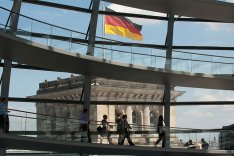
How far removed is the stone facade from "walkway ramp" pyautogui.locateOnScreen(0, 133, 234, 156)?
1527 mm

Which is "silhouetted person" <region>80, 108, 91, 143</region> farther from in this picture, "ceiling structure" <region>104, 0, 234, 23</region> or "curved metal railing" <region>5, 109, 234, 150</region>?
"ceiling structure" <region>104, 0, 234, 23</region>

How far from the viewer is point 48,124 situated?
23344 mm

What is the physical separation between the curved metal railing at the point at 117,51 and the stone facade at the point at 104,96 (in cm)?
307

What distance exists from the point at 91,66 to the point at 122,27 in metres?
5.68

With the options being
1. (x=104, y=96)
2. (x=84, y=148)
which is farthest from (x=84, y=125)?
(x=104, y=96)

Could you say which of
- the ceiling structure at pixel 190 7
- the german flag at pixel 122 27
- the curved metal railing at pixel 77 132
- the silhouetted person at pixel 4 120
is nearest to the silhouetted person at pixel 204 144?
the curved metal railing at pixel 77 132

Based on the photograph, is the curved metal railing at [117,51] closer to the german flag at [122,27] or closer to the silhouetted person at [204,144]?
the german flag at [122,27]

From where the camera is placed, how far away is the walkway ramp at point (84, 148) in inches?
852

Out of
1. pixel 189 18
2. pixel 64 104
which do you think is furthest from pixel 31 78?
pixel 189 18

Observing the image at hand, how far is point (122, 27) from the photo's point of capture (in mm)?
31922

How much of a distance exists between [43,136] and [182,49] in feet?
42.0

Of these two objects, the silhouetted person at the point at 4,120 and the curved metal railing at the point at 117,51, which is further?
the curved metal railing at the point at 117,51

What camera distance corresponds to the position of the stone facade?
29.1 meters

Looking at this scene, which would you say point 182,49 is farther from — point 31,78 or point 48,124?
point 48,124
